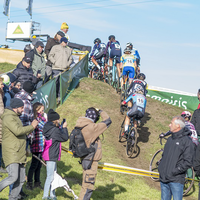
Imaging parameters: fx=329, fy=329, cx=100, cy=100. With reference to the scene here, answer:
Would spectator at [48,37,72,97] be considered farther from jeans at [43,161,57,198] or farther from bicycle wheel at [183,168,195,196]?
jeans at [43,161,57,198]

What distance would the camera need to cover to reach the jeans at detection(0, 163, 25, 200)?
563cm

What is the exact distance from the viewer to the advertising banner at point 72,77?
45.3ft

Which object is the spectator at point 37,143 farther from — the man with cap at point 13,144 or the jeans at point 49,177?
the man with cap at point 13,144

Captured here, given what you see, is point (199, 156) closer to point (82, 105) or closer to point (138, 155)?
point (138, 155)

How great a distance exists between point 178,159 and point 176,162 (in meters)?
0.07

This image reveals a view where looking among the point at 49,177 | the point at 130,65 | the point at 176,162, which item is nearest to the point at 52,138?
the point at 49,177

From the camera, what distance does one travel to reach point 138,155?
1157 centimetres

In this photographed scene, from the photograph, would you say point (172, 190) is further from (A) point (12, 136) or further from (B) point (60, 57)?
(B) point (60, 57)

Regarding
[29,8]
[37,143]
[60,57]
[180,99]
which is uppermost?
[29,8]

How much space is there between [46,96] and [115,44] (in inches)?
225

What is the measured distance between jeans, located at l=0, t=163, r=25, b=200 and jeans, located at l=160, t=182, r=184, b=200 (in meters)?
2.57

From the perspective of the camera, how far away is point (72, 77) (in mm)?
15320

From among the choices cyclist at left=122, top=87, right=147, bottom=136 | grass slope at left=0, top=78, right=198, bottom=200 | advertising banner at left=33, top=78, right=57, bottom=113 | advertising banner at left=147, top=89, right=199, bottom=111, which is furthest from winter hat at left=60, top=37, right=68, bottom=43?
advertising banner at left=147, top=89, right=199, bottom=111

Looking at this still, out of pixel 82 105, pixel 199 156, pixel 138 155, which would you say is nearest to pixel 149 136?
pixel 138 155
